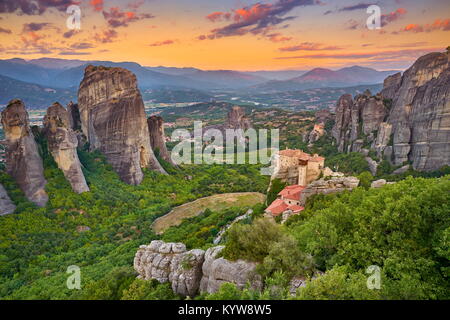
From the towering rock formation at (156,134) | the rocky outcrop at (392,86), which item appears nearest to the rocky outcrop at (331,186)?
the towering rock formation at (156,134)

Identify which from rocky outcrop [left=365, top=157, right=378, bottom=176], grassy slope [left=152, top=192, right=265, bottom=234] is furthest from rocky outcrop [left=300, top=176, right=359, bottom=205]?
rocky outcrop [left=365, top=157, right=378, bottom=176]

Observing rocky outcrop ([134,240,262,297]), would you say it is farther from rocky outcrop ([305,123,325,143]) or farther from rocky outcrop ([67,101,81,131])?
rocky outcrop ([305,123,325,143])

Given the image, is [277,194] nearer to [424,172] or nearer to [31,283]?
[31,283]

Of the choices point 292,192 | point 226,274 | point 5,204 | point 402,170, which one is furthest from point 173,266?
point 402,170

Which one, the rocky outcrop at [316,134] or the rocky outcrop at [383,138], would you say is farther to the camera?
the rocky outcrop at [316,134]

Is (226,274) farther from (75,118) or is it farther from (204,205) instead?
(75,118)

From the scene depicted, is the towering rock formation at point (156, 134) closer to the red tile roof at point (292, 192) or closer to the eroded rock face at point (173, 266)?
the red tile roof at point (292, 192)
